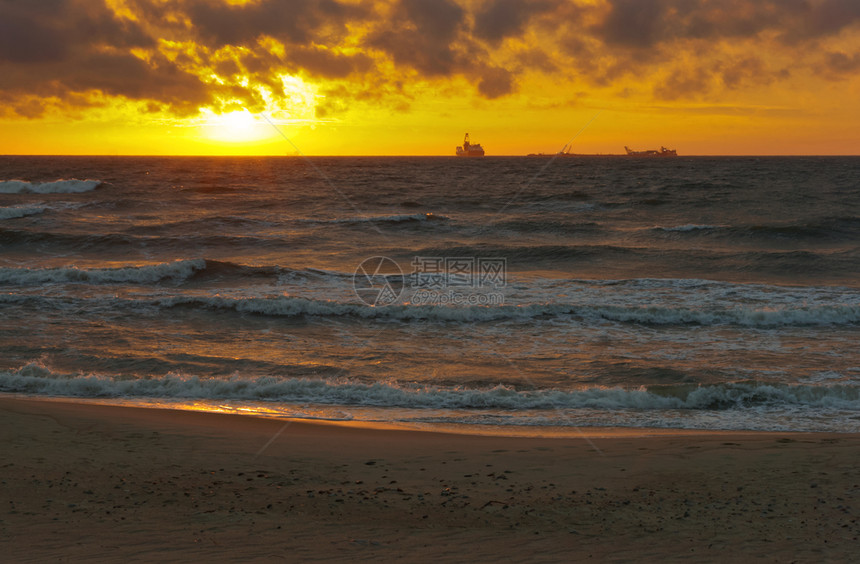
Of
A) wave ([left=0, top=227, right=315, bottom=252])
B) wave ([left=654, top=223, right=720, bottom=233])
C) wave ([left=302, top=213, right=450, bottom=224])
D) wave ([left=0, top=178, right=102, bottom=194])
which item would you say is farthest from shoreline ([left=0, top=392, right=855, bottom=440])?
wave ([left=0, top=178, right=102, bottom=194])

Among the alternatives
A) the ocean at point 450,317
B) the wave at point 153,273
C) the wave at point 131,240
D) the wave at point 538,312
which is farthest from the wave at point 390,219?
the wave at point 538,312

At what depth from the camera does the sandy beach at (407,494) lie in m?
4.55

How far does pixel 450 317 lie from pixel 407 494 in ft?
29.3

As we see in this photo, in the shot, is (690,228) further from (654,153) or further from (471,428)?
(654,153)

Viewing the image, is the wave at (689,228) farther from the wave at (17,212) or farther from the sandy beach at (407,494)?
the wave at (17,212)

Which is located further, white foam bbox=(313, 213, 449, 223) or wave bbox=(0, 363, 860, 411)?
white foam bbox=(313, 213, 449, 223)

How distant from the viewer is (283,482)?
227 inches

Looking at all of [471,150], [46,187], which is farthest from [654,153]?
[46,187]

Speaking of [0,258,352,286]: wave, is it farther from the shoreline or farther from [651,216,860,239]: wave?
[651,216,860,239]: wave

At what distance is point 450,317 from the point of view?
14359 mm

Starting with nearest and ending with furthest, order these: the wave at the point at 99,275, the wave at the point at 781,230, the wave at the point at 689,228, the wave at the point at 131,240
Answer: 1. the wave at the point at 99,275
2. the wave at the point at 131,240
3. the wave at the point at 781,230
4. the wave at the point at 689,228

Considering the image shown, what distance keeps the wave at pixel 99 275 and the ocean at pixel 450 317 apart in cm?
7

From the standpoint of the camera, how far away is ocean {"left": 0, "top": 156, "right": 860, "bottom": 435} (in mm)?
8859

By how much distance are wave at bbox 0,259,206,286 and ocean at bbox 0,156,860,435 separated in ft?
0.23
